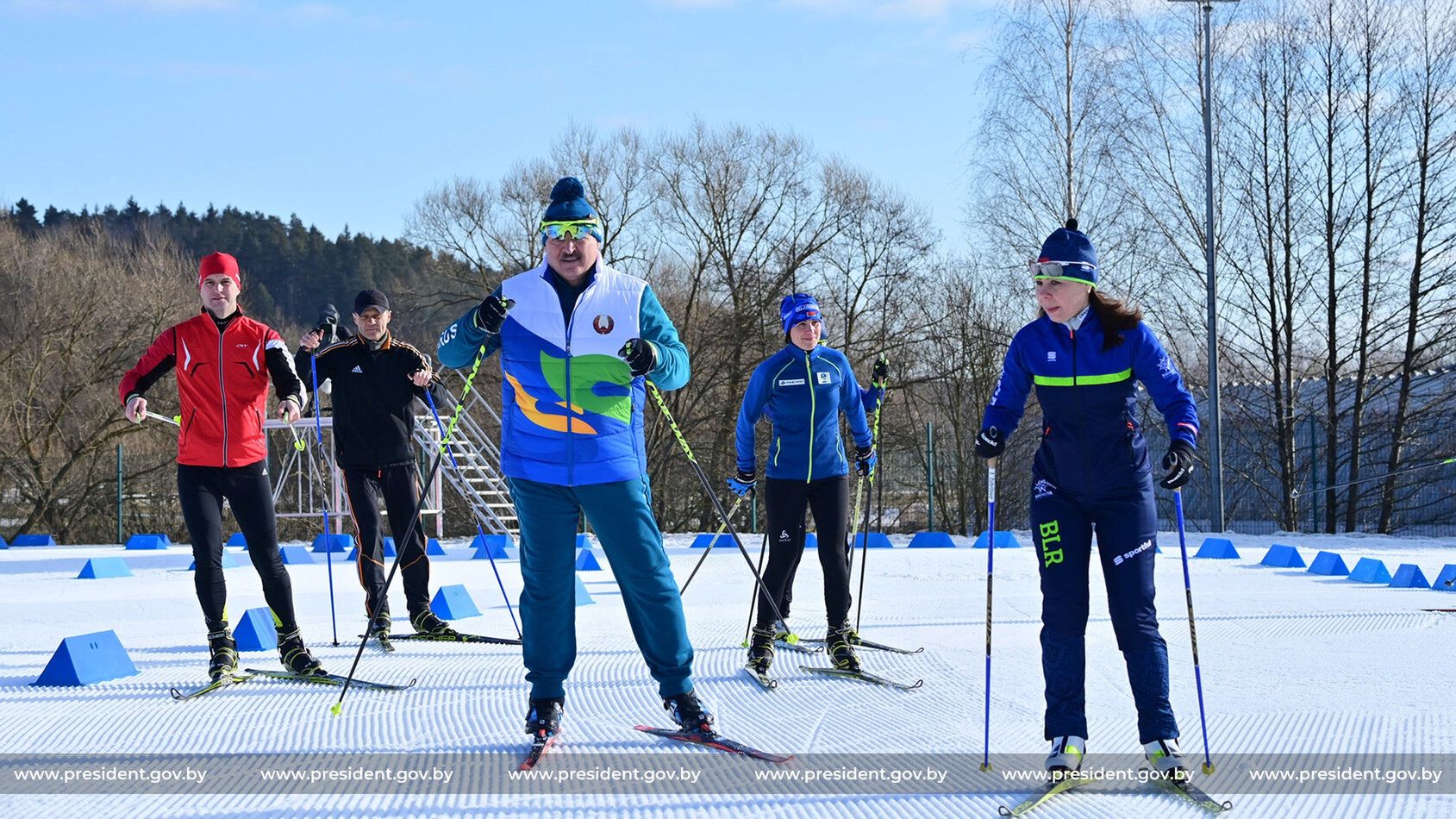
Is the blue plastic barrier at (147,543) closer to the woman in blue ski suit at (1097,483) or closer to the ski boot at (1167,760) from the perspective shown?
the woman in blue ski suit at (1097,483)

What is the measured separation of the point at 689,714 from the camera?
12.3 ft

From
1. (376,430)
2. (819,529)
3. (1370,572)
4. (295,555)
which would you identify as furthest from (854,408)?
(295,555)

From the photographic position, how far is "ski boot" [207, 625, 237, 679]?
475 centimetres

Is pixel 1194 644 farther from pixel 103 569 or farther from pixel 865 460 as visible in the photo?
pixel 103 569

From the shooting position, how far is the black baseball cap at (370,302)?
20.2 ft

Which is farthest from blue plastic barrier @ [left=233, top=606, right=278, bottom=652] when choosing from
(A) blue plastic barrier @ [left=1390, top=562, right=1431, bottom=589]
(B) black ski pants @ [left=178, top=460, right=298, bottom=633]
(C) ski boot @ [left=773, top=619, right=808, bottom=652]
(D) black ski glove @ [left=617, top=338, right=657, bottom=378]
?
(A) blue plastic barrier @ [left=1390, top=562, right=1431, bottom=589]

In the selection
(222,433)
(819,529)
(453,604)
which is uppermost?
(222,433)

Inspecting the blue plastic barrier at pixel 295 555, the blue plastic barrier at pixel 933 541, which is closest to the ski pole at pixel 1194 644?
the blue plastic barrier at pixel 295 555

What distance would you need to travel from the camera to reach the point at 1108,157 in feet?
64.6

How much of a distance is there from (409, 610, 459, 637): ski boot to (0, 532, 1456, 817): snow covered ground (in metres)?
0.17

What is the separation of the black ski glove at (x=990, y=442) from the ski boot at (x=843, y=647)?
173 cm

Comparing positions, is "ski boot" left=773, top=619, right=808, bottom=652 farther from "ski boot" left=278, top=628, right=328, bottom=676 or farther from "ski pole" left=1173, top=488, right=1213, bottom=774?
"ski pole" left=1173, top=488, right=1213, bottom=774

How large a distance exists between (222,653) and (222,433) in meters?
0.86

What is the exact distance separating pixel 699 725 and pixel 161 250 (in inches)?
1058
